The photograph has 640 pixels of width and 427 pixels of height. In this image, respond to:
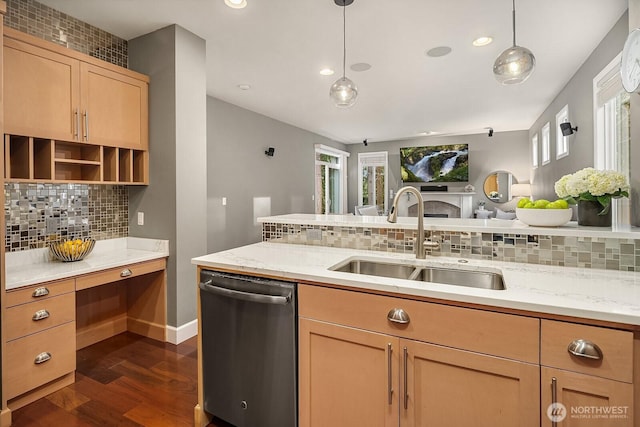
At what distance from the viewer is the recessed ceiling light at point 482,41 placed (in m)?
3.06

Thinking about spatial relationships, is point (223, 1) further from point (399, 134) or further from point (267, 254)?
point (399, 134)

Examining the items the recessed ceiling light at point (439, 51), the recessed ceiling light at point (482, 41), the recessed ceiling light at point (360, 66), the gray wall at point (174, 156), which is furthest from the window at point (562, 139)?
the gray wall at point (174, 156)

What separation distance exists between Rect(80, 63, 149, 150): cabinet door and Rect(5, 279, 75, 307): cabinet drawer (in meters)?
1.08

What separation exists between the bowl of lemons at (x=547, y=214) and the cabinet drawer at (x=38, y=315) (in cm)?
283

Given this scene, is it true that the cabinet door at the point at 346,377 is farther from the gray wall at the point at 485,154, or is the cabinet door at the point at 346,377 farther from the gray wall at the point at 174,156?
the gray wall at the point at 485,154

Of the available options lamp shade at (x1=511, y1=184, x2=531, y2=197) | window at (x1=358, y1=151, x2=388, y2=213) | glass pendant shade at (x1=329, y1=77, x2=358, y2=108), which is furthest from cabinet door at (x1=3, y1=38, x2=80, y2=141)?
lamp shade at (x1=511, y1=184, x2=531, y2=197)

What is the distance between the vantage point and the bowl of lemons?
1.71m

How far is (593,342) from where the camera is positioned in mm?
1042

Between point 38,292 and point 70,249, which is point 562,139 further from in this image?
point 38,292

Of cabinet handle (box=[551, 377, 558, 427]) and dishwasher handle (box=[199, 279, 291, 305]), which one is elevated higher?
dishwasher handle (box=[199, 279, 291, 305])

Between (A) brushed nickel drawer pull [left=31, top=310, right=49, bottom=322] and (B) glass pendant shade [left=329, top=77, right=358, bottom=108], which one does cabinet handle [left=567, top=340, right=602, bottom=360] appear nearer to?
(B) glass pendant shade [left=329, top=77, right=358, bottom=108]

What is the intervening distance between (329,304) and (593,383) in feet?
3.04

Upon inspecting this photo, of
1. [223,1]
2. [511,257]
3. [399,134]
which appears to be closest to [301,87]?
[223,1]

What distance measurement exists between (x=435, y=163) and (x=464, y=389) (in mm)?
7622
